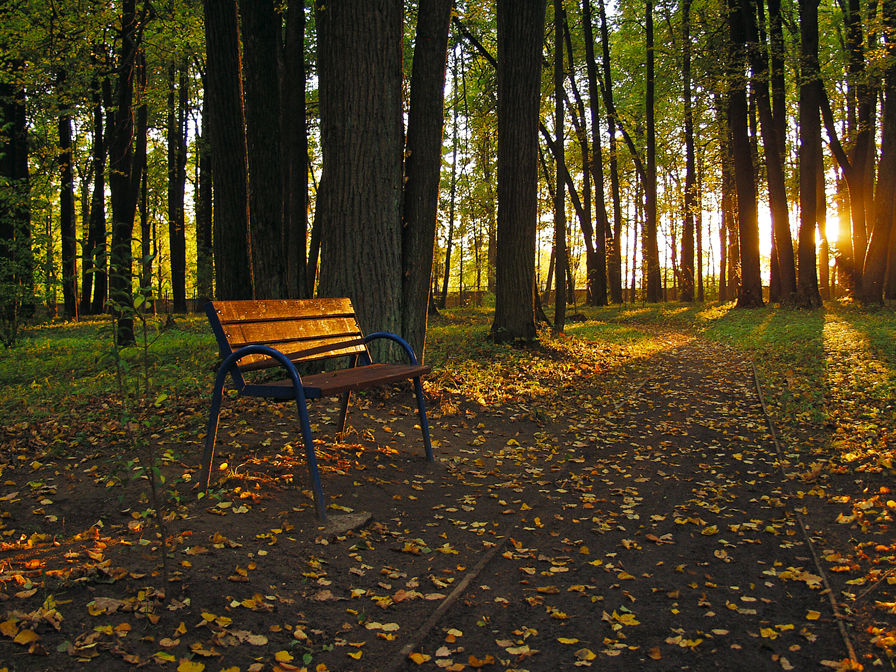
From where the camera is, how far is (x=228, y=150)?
8109mm

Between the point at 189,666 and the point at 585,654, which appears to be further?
the point at 585,654

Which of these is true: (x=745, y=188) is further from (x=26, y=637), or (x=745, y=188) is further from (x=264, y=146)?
(x=26, y=637)

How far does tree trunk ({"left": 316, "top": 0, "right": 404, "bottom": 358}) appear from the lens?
6.29m

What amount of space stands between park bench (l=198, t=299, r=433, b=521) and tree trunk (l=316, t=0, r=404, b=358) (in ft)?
3.59

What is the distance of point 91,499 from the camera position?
12.4 ft

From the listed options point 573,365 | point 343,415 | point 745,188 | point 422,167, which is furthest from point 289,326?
point 745,188

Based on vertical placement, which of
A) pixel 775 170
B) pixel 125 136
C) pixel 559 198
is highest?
pixel 775 170

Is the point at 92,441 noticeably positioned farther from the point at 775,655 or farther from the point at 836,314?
the point at 836,314

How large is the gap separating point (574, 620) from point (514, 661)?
0.44 m

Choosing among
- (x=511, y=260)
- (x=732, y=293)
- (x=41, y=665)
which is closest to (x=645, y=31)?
(x=732, y=293)

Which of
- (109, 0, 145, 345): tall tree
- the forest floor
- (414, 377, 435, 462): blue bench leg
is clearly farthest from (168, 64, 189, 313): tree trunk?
(414, 377, 435, 462): blue bench leg

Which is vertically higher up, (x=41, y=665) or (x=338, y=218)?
(x=338, y=218)

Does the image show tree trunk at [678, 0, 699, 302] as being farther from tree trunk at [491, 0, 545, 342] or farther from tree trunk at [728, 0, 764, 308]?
tree trunk at [491, 0, 545, 342]

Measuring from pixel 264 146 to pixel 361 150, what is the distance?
3.24 meters
